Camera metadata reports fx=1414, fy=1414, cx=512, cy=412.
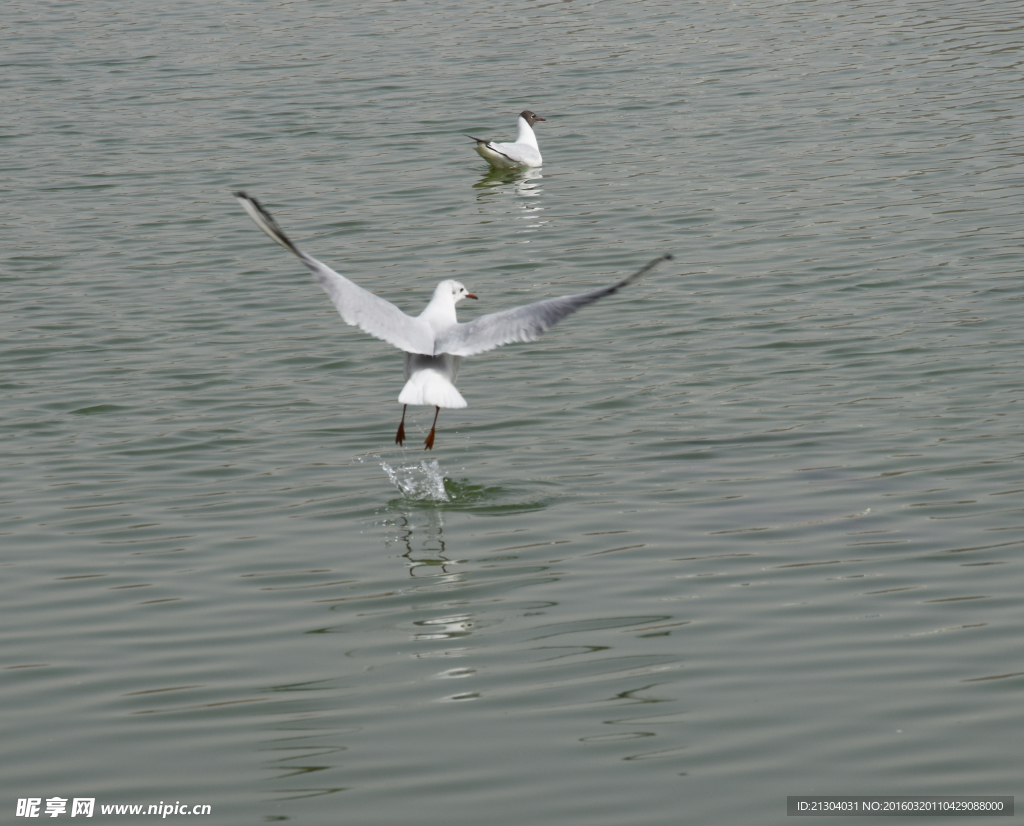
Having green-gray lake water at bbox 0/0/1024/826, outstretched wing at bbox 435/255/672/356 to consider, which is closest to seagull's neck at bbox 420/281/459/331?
outstretched wing at bbox 435/255/672/356

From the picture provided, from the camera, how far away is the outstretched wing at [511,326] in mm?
9141

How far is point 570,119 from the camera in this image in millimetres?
22672

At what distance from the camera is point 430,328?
995 cm

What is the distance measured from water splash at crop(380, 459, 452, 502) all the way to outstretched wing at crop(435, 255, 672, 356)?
0.83 meters

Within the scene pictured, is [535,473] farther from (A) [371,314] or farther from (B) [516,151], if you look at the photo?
(B) [516,151]

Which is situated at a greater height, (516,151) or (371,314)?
(516,151)

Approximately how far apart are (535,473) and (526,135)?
11635 millimetres

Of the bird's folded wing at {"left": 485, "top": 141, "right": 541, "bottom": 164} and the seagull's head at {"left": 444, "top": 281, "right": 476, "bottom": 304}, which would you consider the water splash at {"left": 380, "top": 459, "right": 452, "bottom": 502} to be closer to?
the seagull's head at {"left": 444, "top": 281, "right": 476, "bottom": 304}

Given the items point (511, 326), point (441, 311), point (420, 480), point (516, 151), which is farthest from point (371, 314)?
point (516, 151)

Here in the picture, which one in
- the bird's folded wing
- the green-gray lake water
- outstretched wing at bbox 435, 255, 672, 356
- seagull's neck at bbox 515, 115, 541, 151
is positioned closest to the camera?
the green-gray lake water

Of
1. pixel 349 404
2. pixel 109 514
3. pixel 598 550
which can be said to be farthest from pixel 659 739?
pixel 349 404

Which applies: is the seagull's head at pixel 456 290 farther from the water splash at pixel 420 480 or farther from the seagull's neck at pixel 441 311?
the water splash at pixel 420 480

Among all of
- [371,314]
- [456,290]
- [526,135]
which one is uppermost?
[526,135]

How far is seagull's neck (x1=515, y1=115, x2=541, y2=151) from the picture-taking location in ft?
66.2
